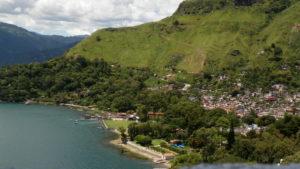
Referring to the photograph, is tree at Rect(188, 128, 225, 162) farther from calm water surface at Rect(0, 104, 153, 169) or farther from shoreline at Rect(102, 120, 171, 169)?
calm water surface at Rect(0, 104, 153, 169)

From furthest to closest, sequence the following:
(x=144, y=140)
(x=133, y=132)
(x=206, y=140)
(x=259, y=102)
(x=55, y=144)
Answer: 1. (x=259, y=102)
2. (x=133, y=132)
3. (x=55, y=144)
4. (x=144, y=140)
5. (x=206, y=140)

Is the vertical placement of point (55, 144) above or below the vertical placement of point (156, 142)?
below

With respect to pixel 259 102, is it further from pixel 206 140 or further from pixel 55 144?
pixel 55 144

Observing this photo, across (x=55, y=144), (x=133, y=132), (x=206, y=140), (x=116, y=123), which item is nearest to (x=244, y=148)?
(x=206, y=140)

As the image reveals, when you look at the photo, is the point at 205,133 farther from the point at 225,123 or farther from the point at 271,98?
the point at 271,98

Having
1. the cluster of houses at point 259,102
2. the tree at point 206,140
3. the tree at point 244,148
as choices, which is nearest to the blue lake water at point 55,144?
the tree at point 206,140

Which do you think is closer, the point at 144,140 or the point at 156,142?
the point at 144,140

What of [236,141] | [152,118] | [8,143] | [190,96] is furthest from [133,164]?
[190,96]
